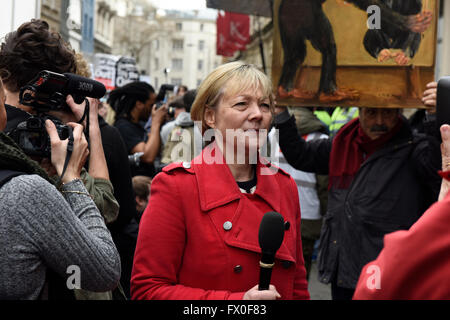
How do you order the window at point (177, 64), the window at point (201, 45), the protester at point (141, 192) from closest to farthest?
the protester at point (141, 192)
the window at point (177, 64)
the window at point (201, 45)

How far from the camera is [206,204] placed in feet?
7.95

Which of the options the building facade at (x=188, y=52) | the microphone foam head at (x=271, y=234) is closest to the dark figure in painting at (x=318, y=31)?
the microphone foam head at (x=271, y=234)

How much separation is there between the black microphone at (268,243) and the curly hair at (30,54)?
126 cm

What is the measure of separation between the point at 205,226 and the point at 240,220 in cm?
15

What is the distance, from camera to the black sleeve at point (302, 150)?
4.69 metres

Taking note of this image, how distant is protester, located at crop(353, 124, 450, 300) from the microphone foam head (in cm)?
60

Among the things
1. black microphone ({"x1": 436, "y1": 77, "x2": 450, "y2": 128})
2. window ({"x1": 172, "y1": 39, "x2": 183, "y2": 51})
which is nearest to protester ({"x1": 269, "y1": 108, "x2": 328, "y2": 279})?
black microphone ({"x1": 436, "y1": 77, "x2": 450, "y2": 128})

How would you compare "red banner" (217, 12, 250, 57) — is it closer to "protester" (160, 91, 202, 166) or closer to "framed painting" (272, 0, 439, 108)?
"protester" (160, 91, 202, 166)

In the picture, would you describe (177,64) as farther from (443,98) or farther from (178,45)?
(443,98)

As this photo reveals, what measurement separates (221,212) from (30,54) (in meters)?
1.08

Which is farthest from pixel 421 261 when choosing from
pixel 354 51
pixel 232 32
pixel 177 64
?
pixel 177 64

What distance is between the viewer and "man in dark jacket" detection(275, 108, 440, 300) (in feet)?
13.2

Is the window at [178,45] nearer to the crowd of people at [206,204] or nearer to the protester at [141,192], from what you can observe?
the protester at [141,192]
